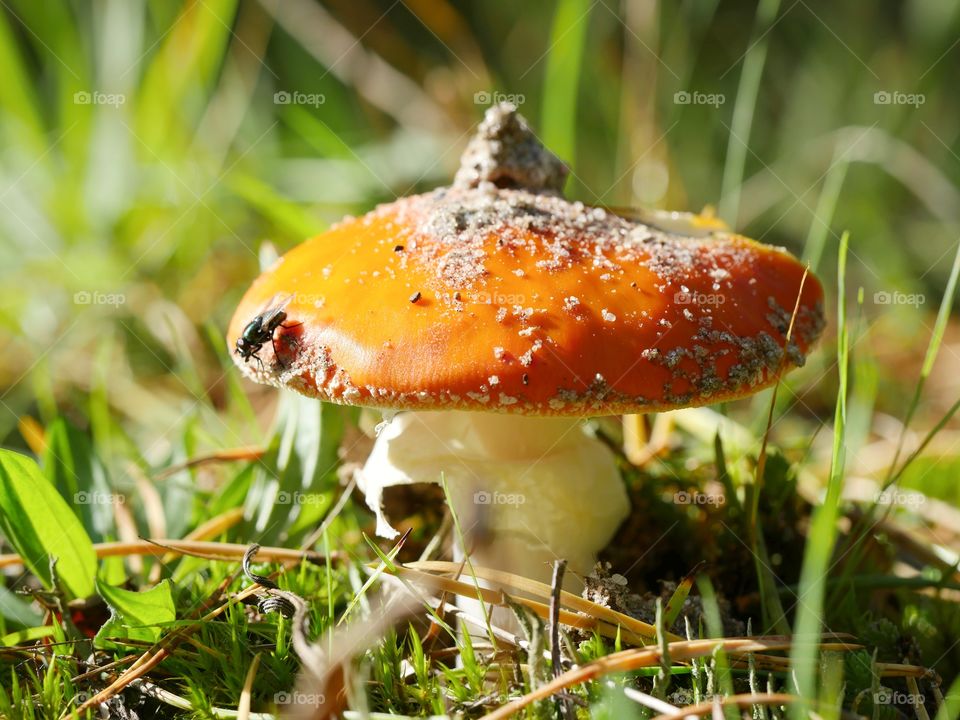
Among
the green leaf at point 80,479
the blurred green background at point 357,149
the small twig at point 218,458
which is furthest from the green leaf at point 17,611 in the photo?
the blurred green background at point 357,149

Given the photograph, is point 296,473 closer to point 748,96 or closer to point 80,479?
point 80,479

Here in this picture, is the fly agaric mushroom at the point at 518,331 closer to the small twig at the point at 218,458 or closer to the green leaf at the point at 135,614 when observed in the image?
the green leaf at the point at 135,614

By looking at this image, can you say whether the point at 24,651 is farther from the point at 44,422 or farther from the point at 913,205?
the point at 913,205

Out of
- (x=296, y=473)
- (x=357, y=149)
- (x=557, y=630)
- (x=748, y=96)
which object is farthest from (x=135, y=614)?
(x=357, y=149)

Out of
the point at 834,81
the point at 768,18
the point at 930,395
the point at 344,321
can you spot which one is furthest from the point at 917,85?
the point at 344,321

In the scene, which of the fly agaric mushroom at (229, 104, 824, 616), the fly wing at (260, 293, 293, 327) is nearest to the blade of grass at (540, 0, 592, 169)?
the fly agaric mushroom at (229, 104, 824, 616)

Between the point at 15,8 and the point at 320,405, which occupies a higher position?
the point at 15,8
